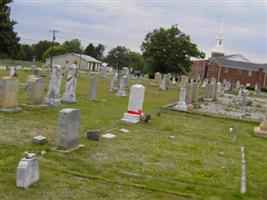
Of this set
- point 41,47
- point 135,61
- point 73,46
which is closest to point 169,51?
point 135,61

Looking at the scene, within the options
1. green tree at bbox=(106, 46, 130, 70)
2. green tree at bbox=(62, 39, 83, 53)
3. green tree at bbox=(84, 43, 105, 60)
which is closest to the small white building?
green tree at bbox=(106, 46, 130, 70)

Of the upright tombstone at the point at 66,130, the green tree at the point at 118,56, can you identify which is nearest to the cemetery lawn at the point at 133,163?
the upright tombstone at the point at 66,130

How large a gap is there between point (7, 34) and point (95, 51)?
76.2 metres

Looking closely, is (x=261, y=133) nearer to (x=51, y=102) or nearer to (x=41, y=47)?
(x=51, y=102)

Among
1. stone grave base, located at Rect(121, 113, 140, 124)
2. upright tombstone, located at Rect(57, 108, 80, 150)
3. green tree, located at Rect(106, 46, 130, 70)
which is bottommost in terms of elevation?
stone grave base, located at Rect(121, 113, 140, 124)

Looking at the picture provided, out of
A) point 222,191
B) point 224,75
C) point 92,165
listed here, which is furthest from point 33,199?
point 224,75

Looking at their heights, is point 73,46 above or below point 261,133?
above

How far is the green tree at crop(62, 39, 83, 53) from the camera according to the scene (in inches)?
4812

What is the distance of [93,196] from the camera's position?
6039 millimetres

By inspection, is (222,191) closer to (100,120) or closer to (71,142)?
(71,142)

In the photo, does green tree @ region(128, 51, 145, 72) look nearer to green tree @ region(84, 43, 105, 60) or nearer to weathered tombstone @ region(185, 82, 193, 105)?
green tree @ region(84, 43, 105, 60)

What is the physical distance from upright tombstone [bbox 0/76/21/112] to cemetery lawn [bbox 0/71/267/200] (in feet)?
1.51

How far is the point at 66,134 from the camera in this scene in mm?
8406

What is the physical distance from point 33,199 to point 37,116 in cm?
769
